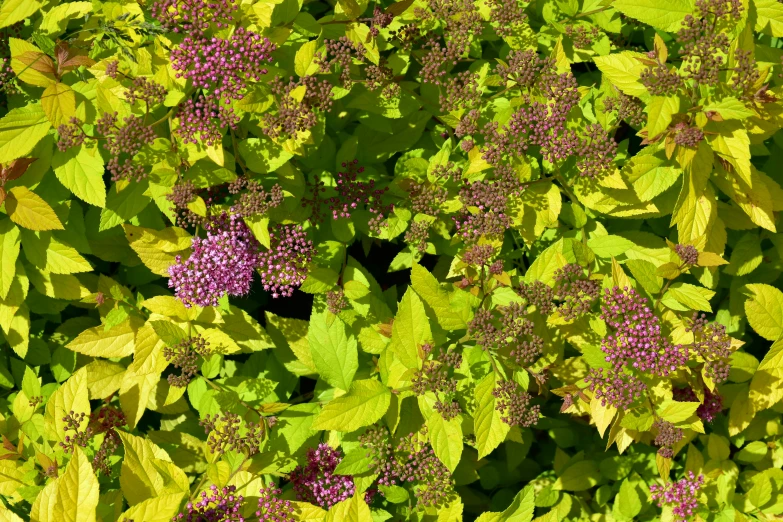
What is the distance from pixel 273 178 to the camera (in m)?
3.37

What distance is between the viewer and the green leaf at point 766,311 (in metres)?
3.43

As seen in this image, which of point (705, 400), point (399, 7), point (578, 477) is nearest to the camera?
point (399, 7)

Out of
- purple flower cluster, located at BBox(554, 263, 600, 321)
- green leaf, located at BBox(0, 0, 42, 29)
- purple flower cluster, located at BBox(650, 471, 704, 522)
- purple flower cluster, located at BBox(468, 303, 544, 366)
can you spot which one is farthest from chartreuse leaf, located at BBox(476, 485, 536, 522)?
green leaf, located at BBox(0, 0, 42, 29)

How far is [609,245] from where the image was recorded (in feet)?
11.0

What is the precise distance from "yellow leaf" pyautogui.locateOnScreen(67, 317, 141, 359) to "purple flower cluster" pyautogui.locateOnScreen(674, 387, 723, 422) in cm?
291

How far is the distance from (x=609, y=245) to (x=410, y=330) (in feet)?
3.56

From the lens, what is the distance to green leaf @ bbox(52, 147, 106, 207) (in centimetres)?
306

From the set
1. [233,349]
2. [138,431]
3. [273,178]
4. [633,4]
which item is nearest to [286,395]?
[233,349]

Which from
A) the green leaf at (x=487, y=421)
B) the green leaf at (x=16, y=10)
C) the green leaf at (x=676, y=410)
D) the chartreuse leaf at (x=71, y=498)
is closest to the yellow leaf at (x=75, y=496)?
the chartreuse leaf at (x=71, y=498)

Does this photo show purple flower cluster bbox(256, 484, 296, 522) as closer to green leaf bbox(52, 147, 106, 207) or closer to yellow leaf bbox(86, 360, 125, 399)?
yellow leaf bbox(86, 360, 125, 399)

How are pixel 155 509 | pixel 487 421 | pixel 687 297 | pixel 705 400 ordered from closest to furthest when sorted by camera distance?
pixel 155 509 < pixel 487 421 < pixel 687 297 < pixel 705 400

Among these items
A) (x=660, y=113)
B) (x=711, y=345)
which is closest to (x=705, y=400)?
(x=711, y=345)

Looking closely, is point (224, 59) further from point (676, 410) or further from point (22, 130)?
point (676, 410)

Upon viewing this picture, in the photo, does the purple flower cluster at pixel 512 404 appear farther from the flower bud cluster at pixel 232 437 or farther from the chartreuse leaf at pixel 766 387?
the chartreuse leaf at pixel 766 387
